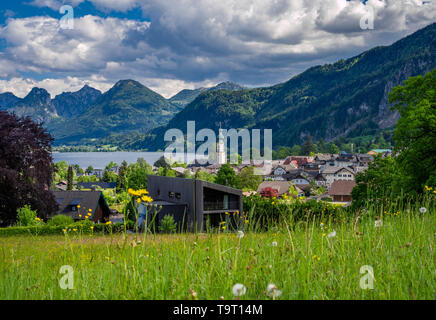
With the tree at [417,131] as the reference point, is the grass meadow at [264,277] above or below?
below

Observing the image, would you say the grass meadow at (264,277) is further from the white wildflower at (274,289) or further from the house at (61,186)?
the house at (61,186)

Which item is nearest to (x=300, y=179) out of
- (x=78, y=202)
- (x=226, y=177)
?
(x=226, y=177)

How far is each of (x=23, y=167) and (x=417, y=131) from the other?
21.0 metres

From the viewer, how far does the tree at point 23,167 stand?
19.3 meters

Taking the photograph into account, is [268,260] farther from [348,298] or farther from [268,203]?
[268,203]

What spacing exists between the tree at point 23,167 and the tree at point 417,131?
19433mm

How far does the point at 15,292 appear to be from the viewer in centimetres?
273

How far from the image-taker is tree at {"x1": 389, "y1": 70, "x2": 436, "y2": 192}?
16859mm

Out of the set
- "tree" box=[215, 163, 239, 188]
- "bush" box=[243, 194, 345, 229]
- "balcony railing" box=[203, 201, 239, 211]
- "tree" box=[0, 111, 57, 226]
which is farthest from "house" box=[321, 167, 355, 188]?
"tree" box=[0, 111, 57, 226]

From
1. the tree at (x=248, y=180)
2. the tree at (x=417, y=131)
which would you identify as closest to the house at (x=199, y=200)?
the tree at (x=417, y=131)

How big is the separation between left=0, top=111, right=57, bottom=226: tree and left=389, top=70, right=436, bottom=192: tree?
765 inches

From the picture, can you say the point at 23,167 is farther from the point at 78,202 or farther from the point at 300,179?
the point at 300,179

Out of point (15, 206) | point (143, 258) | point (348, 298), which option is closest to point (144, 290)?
point (143, 258)

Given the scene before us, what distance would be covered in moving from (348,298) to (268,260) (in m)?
0.81
